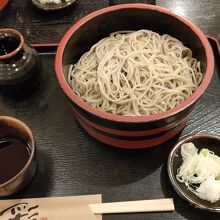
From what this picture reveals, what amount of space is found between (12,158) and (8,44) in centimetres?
56

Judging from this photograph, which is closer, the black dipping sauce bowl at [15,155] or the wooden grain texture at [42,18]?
the black dipping sauce bowl at [15,155]

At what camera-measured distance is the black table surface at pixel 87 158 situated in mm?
1301

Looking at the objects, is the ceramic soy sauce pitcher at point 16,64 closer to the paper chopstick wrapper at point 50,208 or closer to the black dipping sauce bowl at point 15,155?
the black dipping sauce bowl at point 15,155

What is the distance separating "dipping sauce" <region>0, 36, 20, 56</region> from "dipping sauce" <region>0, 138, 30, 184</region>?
1.44 feet

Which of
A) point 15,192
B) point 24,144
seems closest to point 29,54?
point 24,144

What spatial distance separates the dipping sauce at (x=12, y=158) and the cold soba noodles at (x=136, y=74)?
1.12ft

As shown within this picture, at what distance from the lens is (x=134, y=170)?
136cm

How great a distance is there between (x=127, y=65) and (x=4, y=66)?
0.56 m

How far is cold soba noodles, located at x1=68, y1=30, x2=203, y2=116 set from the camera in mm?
1385

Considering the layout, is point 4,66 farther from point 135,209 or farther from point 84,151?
point 135,209

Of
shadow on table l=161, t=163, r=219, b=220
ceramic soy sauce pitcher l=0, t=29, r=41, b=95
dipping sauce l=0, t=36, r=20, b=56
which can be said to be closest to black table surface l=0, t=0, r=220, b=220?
shadow on table l=161, t=163, r=219, b=220

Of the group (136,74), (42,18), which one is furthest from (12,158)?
(42,18)

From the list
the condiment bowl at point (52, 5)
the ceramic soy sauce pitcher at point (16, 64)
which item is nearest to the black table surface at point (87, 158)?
the ceramic soy sauce pitcher at point (16, 64)

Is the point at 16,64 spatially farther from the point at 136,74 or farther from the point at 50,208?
the point at 50,208
